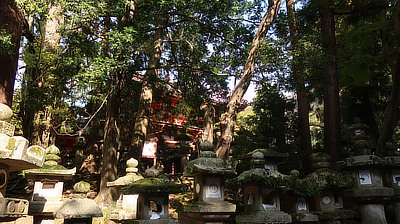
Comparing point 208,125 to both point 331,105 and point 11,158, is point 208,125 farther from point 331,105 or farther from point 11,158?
point 331,105

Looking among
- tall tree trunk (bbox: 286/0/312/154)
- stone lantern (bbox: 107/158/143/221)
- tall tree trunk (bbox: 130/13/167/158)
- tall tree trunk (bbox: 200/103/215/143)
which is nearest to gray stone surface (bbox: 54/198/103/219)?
stone lantern (bbox: 107/158/143/221)

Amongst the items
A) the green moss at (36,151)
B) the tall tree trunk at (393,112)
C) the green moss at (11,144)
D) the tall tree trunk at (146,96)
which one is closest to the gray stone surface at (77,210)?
the green moss at (36,151)

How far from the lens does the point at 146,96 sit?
11.7 meters

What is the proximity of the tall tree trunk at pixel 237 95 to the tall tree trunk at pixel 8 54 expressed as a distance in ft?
23.0

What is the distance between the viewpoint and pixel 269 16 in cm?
942

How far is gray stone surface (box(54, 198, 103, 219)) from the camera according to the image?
4965 mm

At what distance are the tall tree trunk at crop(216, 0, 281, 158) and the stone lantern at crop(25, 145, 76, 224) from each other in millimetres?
3717

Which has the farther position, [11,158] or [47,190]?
[47,190]

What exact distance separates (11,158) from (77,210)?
1.36 metres

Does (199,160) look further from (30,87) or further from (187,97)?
(30,87)

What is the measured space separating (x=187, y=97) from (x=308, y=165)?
5203mm

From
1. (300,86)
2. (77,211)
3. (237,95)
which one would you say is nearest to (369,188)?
(300,86)

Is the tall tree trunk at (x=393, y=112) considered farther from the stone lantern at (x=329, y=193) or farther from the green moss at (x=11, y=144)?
the green moss at (x=11, y=144)

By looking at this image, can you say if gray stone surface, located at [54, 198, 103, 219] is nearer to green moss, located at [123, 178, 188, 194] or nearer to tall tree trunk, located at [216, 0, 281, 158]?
green moss, located at [123, 178, 188, 194]
